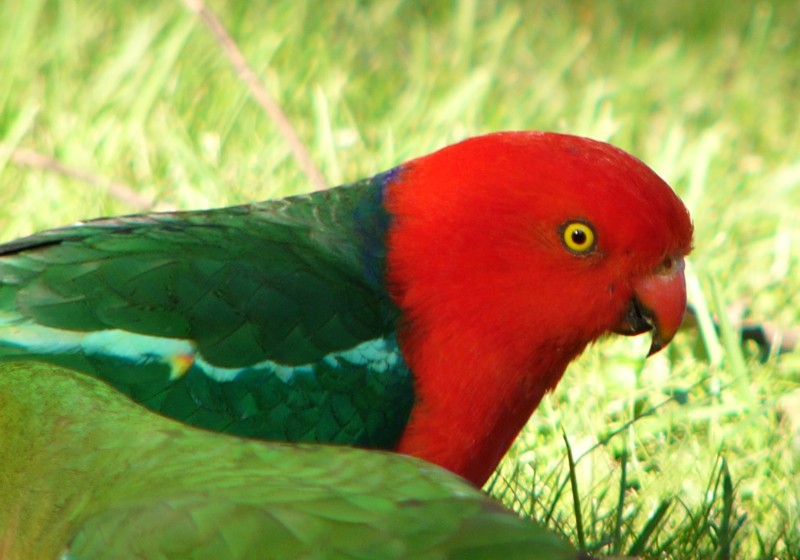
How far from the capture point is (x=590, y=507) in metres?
2.78

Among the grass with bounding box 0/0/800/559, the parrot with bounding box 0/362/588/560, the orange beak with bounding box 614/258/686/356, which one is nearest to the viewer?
the parrot with bounding box 0/362/588/560

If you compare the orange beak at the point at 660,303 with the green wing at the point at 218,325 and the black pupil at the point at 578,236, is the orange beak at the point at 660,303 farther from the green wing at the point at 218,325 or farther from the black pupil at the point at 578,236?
the green wing at the point at 218,325

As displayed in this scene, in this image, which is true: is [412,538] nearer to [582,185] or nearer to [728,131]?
[582,185]

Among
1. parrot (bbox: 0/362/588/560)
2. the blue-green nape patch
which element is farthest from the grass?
parrot (bbox: 0/362/588/560)

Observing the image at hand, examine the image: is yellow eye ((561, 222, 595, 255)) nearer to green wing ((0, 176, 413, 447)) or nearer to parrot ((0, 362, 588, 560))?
green wing ((0, 176, 413, 447))

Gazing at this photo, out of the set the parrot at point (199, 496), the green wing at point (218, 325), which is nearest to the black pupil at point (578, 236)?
the green wing at point (218, 325)

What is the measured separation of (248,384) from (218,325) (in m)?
0.13

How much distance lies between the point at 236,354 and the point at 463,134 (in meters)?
2.21

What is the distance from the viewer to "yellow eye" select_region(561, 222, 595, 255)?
2.56 m

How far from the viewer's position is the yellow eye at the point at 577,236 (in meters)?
2.56

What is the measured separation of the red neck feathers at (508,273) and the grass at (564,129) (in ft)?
0.86

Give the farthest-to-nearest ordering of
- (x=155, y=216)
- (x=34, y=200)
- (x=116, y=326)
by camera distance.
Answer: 1. (x=34, y=200)
2. (x=155, y=216)
3. (x=116, y=326)

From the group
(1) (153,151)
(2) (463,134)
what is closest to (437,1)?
(2) (463,134)

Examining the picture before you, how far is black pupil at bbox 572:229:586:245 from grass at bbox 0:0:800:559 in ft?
1.63
